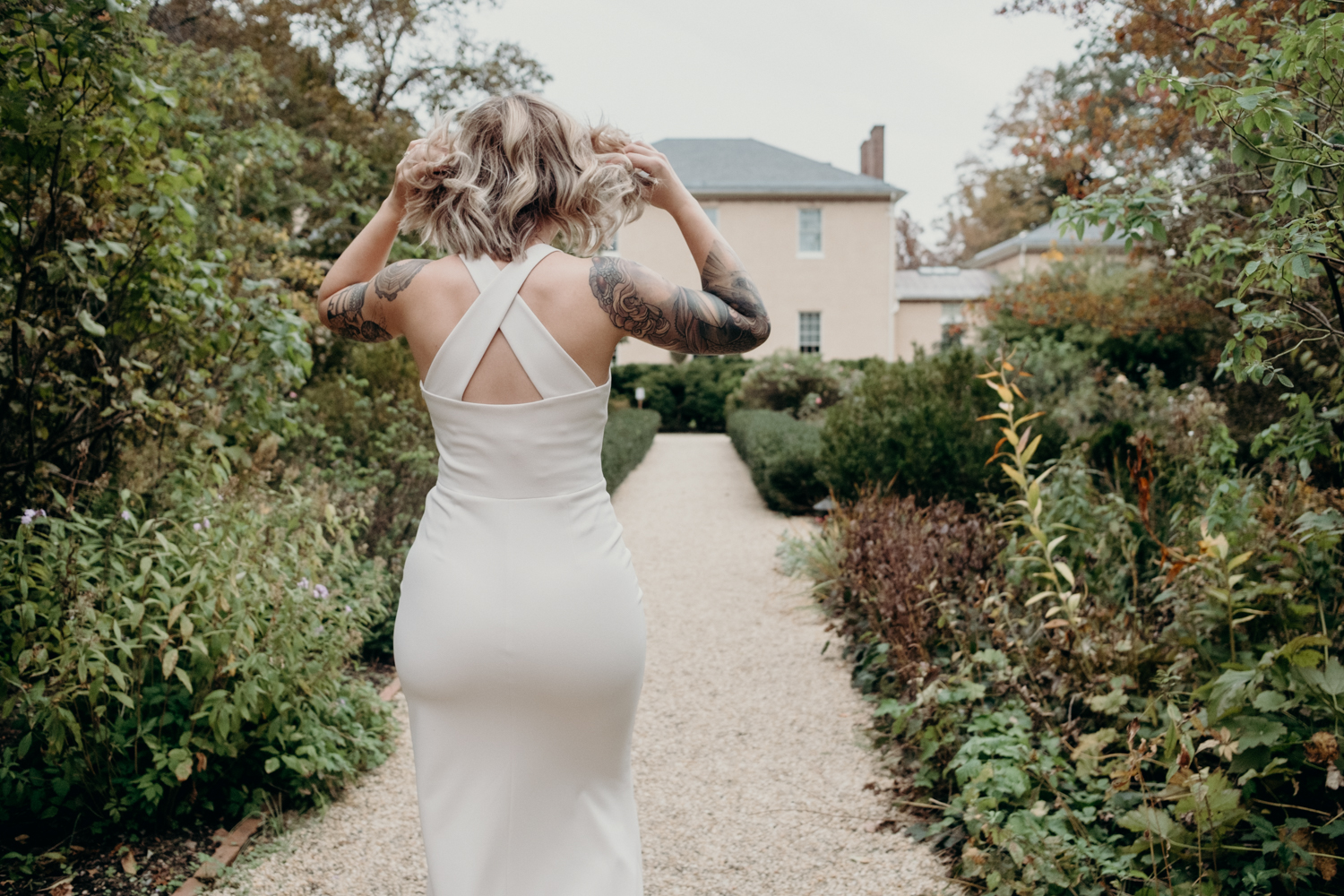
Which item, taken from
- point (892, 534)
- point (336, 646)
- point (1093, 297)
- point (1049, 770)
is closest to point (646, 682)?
point (892, 534)

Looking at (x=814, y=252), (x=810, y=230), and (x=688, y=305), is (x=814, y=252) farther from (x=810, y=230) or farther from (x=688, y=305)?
(x=688, y=305)

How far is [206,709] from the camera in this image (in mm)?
2955

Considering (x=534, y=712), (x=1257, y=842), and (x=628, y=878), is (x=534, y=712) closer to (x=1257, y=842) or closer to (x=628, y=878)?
(x=628, y=878)

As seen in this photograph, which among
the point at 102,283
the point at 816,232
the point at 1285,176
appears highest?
the point at 816,232

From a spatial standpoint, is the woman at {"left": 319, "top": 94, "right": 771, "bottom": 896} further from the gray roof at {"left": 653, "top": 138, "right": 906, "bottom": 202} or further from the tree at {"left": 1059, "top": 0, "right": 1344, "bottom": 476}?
the gray roof at {"left": 653, "top": 138, "right": 906, "bottom": 202}

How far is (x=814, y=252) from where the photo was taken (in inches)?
1016

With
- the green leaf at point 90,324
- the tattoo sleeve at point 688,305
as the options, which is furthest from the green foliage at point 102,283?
the tattoo sleeve at point 688,305

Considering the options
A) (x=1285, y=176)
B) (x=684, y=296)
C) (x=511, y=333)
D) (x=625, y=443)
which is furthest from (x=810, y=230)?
(x=511, y=333)

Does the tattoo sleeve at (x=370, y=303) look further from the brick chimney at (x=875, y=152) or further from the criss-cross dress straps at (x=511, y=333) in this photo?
the brick chimney at (x=875, y=152)

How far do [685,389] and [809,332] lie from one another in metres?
4.54

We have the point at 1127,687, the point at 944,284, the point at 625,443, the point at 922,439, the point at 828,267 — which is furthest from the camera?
the point at 944,284

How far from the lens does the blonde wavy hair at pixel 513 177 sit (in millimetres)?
1667

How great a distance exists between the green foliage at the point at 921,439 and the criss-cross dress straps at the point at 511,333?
20.1 feet

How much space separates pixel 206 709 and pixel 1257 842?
3102mm
